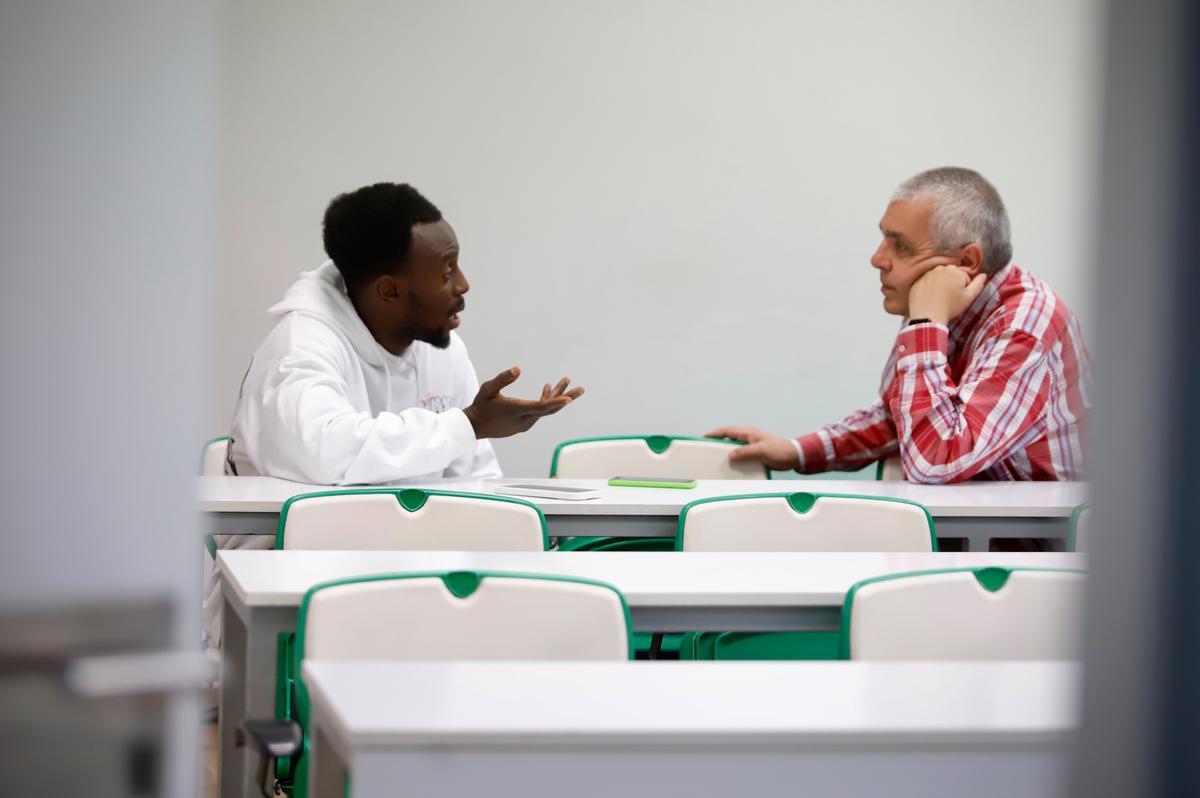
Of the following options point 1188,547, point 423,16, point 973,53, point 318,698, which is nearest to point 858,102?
point 973,53

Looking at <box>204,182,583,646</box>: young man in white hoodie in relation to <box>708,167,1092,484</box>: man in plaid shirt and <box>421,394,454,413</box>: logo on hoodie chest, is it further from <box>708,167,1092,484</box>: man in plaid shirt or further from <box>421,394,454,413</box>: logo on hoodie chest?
<box>708,167,1092,484</box>: man in plaid shirt

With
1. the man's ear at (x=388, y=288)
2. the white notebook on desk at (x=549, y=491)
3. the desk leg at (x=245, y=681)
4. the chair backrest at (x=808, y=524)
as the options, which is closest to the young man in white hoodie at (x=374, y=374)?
the man's ear at (x=388, y=288)

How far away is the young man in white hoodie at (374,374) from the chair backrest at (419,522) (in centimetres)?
59

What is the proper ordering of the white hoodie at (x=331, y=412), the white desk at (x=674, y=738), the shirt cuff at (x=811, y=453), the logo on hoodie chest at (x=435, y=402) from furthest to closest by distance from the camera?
the shirt cuff at (x=811, y=453) < the logo on hoodie chest at (x=435, y=402) < the white hoodie at (x=331, y=412) < the white desk at (x=674, y=738)

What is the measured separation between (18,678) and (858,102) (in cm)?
485

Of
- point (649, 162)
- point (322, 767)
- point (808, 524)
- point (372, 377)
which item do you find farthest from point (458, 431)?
point (649, 162)

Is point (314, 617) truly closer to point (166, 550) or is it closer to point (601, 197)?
point (166, 550)

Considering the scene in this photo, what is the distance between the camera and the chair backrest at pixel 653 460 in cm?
376

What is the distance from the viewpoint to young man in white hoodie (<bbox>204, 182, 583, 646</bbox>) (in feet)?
9.89

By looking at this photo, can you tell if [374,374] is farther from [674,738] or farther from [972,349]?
[674,738]

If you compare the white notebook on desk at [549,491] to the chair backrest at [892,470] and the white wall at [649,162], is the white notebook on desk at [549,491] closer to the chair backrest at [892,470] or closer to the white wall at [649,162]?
the chair backrest at [892,470]

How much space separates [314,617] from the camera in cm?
159

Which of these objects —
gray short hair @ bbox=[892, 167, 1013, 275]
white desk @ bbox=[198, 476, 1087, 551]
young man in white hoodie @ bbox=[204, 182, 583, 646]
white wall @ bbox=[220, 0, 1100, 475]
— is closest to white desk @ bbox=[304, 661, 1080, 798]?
white desk @ bbox=[198, 476, 1087, 551]

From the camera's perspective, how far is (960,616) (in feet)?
5.88
